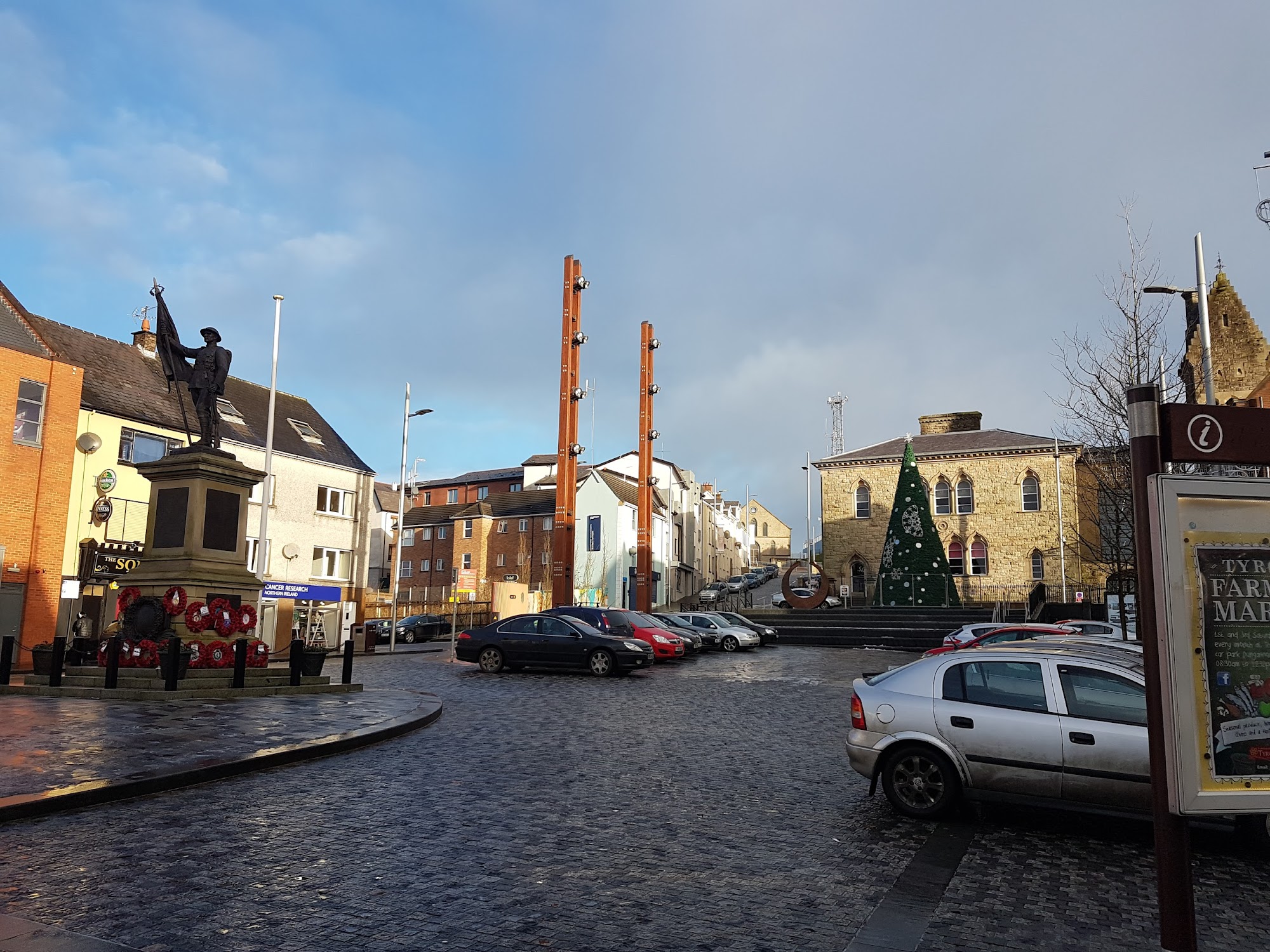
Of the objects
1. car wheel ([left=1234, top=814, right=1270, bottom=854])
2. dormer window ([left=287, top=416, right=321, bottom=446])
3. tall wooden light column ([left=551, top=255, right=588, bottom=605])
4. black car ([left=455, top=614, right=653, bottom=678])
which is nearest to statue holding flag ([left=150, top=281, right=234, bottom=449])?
black car ([left=455, top=614, right=653, bottom=678])

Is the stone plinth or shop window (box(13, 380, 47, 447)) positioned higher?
shop window (box(13, 380, 47, 447))

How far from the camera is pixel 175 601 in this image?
15.3 m

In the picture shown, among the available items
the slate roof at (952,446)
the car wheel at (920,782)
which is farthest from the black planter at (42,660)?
the slate roof at (952,446)

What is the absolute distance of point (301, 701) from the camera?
48.5 ft

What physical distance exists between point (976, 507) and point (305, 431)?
3979cm

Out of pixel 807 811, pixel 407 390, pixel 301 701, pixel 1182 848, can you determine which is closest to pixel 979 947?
pixel 1182 848

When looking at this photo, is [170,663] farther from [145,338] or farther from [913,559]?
[913,559]

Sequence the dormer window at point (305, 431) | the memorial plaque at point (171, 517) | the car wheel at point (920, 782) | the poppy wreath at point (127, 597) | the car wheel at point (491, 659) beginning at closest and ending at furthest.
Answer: the car wheel at point (920, 782), the poppy wreath at point (127, 597), the memorial plaque at point (171, 517), the car wheel at point (491, 659), the dormer window at point (305, 431)

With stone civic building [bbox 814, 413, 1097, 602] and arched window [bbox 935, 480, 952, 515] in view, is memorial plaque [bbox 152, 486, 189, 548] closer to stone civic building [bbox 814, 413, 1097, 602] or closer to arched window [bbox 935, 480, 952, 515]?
stone civic building [bbox 814, 413, 1097, 602]

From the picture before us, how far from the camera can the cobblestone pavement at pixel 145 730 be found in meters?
8.43

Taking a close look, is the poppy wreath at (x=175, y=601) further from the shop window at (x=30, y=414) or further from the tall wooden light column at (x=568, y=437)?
the tall wooden light column at (x=568, y=437)

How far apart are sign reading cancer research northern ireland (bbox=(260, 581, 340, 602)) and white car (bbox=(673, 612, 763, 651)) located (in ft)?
48.7

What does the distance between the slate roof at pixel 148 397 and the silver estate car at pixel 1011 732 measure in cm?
2618

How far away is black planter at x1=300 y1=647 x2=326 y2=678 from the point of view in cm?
1711
